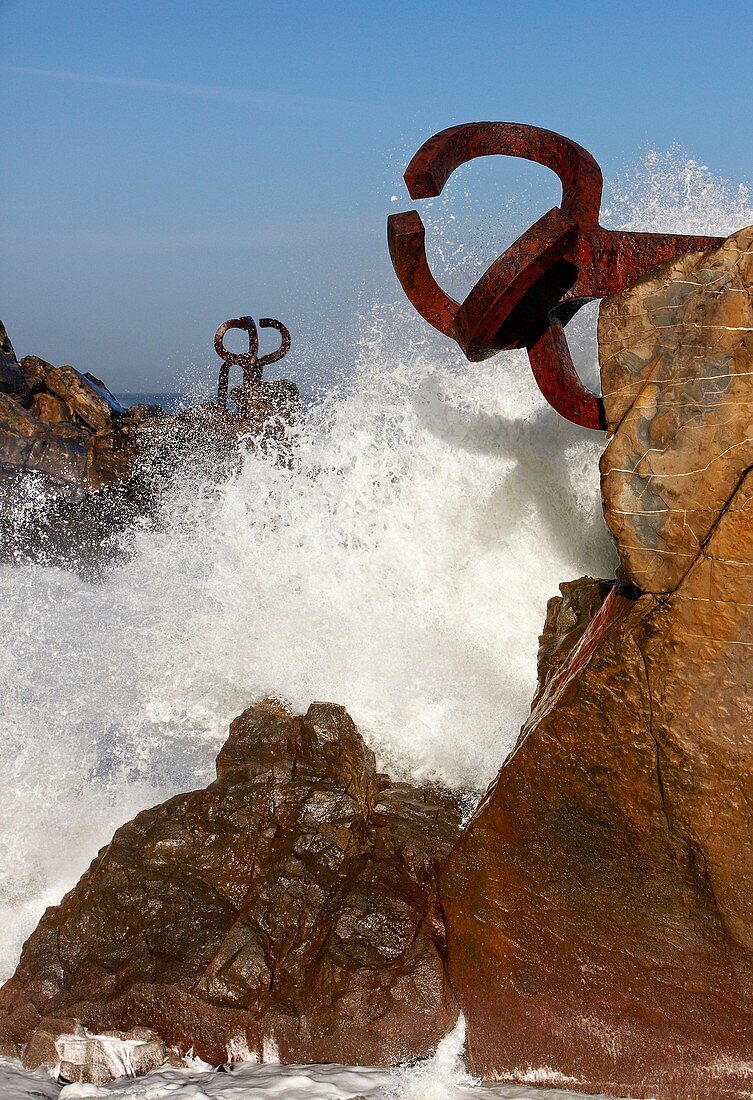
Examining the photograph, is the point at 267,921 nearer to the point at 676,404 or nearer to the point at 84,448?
the point at 676,404

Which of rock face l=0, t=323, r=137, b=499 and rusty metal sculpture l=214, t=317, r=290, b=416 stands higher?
rusty metal sculpture l=214, t=317, r=290, b=416

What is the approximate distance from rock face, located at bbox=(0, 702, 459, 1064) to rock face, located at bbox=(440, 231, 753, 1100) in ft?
0.73

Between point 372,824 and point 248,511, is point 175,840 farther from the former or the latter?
point 248,511

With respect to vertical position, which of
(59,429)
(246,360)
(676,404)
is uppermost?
(676,404)

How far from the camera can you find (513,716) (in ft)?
11.6

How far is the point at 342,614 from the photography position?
13.6 ft

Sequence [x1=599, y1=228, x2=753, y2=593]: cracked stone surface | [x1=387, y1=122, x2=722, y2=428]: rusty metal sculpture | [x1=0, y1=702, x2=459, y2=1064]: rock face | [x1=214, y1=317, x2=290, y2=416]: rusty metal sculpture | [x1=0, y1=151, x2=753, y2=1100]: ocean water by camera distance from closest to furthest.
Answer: [x1=599, y1=228, x2=753, y2=593]: cracked stone surface → [x1=0, y1=702, x2=459, y2=1064]: rock face → [x1=387, y1=122, x2=722, y2=428]: rusty metal sculpture → [x1=0, y1=151, x2=753, y2=1100]: ocean water → [x1=214, y1=317, x2=290, y2=416]: rusty metal sculpture

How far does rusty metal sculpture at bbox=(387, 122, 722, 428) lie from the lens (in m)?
2.63

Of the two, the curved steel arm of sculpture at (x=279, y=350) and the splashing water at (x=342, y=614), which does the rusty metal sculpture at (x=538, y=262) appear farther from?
the curved steel arm of sculpture at (x=279, y=350)

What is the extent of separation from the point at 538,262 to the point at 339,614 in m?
2.05

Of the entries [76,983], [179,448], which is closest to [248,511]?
[76,983]

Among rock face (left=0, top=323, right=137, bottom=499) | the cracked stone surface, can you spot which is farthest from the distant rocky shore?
the cracked stone surface

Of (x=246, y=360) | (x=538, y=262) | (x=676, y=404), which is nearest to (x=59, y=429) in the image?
(x=246, y=360)

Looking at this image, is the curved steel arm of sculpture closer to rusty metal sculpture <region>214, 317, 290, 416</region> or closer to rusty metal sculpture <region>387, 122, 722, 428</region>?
rusty metal sculpture <region>214, 317, 290, 416</region>
